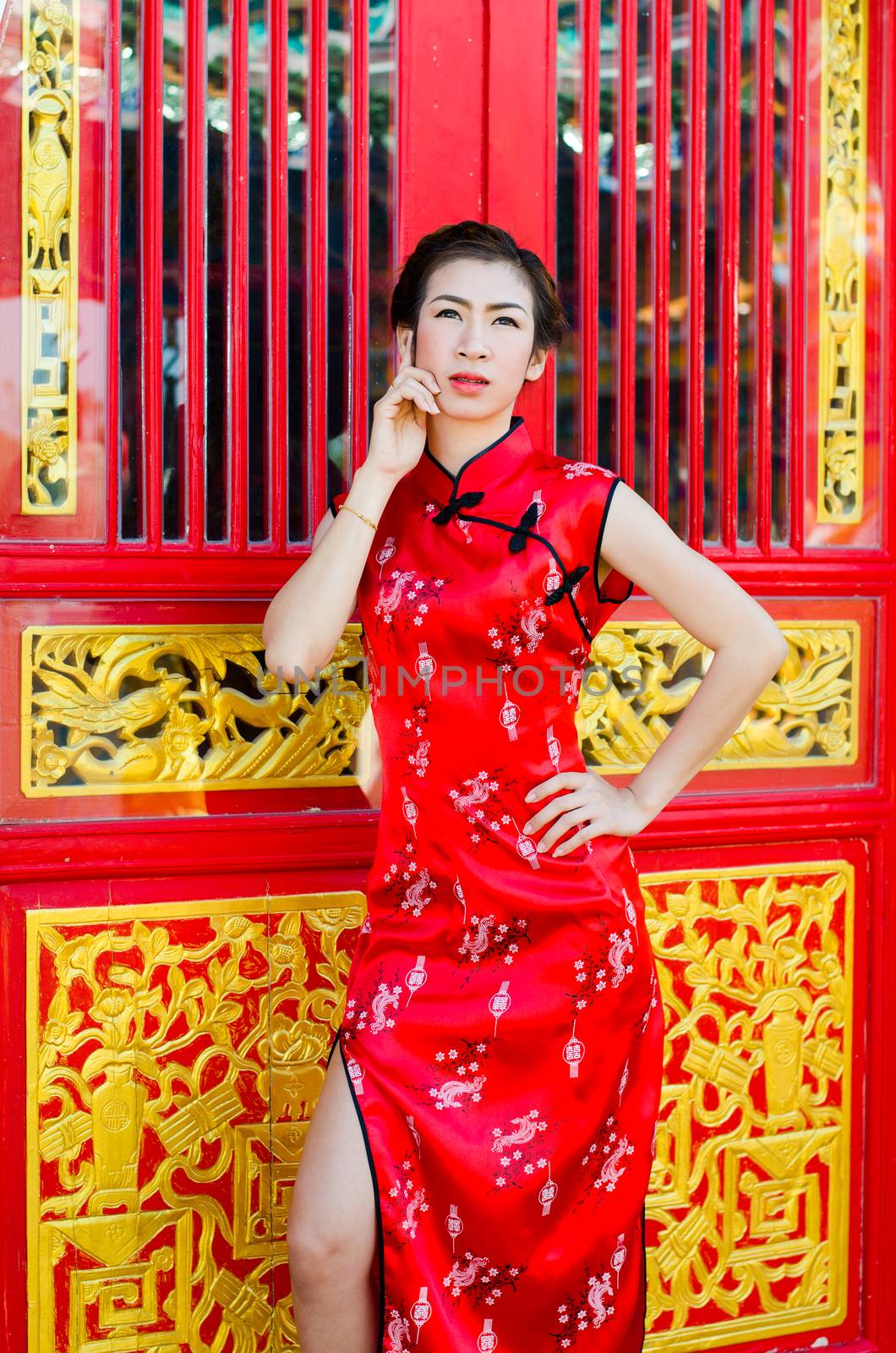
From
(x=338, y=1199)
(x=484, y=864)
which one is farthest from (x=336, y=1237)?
(x=484, y=864)

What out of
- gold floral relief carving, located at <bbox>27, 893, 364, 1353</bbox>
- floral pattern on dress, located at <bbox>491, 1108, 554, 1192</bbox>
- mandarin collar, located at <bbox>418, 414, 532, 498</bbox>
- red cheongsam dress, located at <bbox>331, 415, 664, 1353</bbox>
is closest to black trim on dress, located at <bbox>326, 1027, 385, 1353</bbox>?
red cheongsam dress, located at <bbox>331, 415, 664, 1353</bbox>

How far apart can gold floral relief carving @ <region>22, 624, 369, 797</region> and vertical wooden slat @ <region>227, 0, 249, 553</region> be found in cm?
22

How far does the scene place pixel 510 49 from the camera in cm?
234

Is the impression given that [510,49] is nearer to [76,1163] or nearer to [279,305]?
[279,305]

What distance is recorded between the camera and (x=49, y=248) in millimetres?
2123

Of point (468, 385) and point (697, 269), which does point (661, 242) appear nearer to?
point (697, 269)

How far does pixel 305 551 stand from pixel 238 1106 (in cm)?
96

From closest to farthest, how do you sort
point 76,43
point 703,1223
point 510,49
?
point 76,43, point 510,49, point 703,1223

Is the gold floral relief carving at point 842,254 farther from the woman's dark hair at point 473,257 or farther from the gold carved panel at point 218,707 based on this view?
the woman's dark hair at point 473,257

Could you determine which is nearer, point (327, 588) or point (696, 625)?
point (327, 588)

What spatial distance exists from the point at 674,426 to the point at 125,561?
43.5 inches

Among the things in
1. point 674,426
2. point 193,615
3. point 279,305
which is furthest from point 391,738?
point 674,426

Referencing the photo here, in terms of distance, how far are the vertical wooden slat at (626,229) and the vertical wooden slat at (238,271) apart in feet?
2.35

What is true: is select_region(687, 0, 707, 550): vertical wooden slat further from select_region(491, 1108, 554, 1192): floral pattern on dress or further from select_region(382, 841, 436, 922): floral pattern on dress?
select_region(491, 1108, 554, 1192): floral pattern on dress
